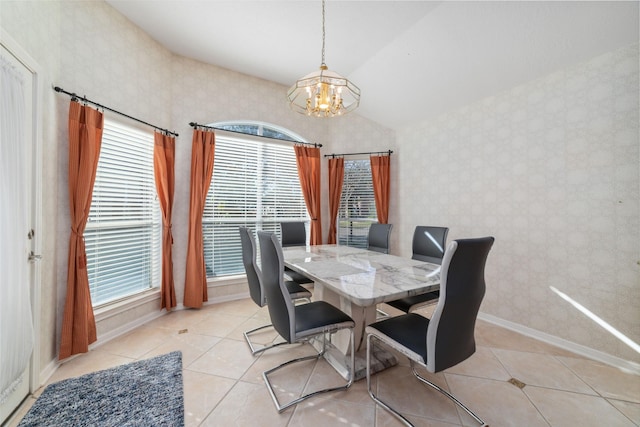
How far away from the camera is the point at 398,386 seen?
171cm

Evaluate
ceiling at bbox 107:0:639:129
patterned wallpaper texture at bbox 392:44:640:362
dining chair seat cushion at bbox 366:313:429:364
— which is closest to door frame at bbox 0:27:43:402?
ceiling at bbox 107:0:639:129

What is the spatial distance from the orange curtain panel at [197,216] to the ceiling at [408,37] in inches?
45.0

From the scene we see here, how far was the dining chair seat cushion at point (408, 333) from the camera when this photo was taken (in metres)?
1.30

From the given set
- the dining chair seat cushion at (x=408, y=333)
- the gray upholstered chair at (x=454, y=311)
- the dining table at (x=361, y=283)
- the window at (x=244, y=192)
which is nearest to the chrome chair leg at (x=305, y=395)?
the dining table at (x=361, y=283)

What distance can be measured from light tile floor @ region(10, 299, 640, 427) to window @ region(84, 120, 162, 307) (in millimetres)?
574

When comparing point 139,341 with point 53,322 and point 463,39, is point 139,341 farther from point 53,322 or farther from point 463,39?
point 463,39

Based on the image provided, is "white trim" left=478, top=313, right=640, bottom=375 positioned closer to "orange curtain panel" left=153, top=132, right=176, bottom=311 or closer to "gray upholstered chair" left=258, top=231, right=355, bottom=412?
"gray upholstered chair" left=258, top=231, right=355, bottom=412

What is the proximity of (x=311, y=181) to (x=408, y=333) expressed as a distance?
2808mm

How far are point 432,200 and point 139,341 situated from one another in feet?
12.2

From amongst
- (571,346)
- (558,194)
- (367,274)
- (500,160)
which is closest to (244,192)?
(367,274)

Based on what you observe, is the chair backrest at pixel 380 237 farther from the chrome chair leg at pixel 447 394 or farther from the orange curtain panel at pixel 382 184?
the chrome chair leg at pixel 447 394

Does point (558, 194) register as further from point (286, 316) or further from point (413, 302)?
point (286, 316)

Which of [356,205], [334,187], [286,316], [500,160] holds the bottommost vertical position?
[286,316]

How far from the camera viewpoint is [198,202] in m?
A: 3.04
